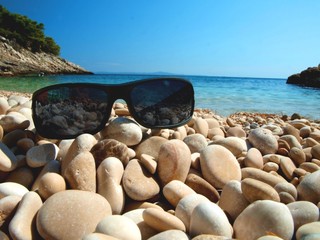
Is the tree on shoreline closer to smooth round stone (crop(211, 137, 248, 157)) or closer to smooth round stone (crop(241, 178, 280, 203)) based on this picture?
smooth round stone (crop(211, 137, 248, 157))

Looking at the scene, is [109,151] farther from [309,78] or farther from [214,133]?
[309,78]

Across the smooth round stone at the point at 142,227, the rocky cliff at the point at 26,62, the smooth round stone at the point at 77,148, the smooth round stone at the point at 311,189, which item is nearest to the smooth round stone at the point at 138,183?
the smooth round stone at the point at 142,227

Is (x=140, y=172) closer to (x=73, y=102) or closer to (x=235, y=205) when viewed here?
(x=235, y=205)

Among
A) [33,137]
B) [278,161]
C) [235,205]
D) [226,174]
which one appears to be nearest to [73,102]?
[33,137]

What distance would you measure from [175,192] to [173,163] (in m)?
0.20

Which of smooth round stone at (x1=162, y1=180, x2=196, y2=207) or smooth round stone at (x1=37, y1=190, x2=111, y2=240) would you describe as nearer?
smooth round stone at (x1=37, y1=190, x2=111, y2=240)

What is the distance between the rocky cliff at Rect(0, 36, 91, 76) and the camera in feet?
106

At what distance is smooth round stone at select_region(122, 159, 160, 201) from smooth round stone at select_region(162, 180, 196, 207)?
82mm

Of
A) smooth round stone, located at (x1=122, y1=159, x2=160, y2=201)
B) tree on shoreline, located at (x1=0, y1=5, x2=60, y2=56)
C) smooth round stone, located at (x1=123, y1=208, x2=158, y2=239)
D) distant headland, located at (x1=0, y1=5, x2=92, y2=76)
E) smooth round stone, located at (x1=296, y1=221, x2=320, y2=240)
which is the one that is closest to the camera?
smooth round stone, located at (x1=296, y1=221, x2=320, y2=240)

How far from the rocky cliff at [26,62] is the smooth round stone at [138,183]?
32746 mm

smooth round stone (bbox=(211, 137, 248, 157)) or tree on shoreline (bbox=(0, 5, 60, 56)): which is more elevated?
tree on shoreline (bbox=(0, 5, 60, 56))

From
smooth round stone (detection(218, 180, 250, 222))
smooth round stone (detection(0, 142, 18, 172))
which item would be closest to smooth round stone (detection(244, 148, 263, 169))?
smooth round stone (detection(218, 180, 250, 222))

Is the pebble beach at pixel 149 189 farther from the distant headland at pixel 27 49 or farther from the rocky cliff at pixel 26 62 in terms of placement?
the distant headland at pixel 27 49

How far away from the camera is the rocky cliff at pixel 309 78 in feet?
101
